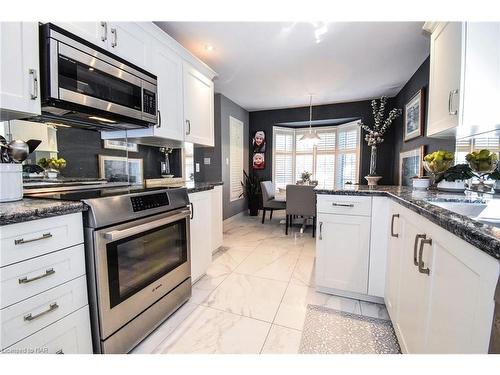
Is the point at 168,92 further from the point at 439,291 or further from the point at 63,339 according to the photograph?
the point at 439,291

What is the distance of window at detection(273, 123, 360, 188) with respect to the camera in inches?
194

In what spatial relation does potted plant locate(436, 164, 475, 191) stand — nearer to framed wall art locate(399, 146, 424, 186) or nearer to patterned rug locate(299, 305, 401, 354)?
patterned rug locate(299, 305, 401, 354)

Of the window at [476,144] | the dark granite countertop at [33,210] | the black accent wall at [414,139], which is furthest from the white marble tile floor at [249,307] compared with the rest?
the black accent wall at [414,139]

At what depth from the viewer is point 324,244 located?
Result: 1.91 metres

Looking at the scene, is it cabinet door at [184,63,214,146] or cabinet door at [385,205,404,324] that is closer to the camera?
cabinet door at [385,205,404,324]

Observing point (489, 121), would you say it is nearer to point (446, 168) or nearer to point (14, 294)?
point (446, 168)

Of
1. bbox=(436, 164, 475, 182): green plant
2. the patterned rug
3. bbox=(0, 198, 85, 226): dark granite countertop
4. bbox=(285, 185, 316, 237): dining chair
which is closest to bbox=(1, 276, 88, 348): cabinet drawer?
bbox=(0, 198, 85, 226): dark granite countertop

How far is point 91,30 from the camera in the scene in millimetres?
1388

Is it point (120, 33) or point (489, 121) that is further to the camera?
point (120, 33)

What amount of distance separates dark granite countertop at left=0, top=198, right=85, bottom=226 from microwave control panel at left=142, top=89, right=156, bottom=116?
98 centimetres

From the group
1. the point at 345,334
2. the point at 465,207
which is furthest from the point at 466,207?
the point at 345,334
